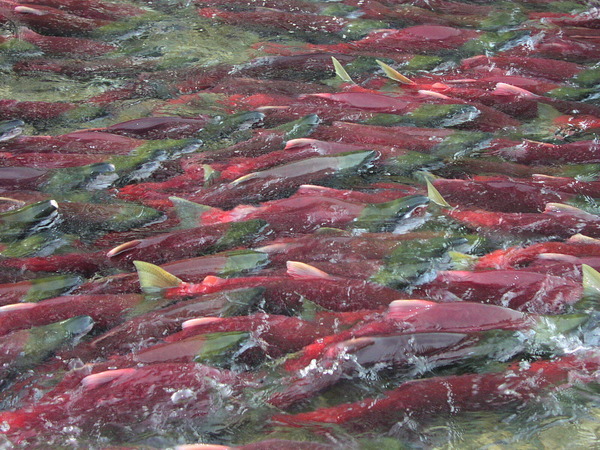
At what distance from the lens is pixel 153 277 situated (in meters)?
4.09

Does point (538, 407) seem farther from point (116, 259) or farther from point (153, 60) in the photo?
point (153, 60)

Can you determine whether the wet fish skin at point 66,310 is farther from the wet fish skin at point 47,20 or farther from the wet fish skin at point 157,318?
the wet fish skin at point 47,20

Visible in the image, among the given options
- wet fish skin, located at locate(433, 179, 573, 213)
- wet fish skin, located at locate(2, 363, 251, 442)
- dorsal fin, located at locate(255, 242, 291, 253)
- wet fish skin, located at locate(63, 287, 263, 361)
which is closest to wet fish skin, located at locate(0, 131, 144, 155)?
dorsal fin, located at locate(255, 242, 291, 253)

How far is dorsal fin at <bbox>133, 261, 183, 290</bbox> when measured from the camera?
408 cm

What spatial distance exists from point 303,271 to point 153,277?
820 millimetres

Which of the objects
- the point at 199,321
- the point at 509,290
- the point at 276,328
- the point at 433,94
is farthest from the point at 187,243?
the point at 433,94

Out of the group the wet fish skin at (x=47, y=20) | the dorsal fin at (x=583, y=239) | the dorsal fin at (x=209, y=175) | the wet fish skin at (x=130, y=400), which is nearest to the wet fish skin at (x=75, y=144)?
the dorsal fin at (x=209, y=175)

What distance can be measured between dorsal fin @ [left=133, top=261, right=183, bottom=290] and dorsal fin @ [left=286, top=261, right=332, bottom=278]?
24.6 inches

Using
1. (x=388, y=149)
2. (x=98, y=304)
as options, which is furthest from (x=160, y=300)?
(x=388, y=149)

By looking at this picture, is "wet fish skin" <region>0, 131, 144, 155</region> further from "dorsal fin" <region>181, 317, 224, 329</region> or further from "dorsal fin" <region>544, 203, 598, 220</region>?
"dorsal fin" <region>544, 203, 598, 220</region>

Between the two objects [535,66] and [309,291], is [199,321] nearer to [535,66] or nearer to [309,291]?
[309,291]

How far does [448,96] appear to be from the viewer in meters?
6.30

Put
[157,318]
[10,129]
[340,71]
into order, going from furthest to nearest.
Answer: [340,71]
[10,129]
[157,318]

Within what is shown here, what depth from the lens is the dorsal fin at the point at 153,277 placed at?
4.08 meters
